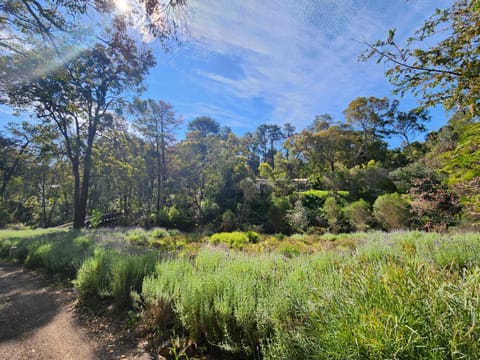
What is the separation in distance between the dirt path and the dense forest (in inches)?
172

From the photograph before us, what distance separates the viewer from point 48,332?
246 cm

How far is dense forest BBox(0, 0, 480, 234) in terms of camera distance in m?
2.94

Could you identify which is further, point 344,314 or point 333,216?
point 333,216

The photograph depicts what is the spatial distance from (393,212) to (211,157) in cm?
1301

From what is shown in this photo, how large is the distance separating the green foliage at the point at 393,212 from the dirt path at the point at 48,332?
42.1ft

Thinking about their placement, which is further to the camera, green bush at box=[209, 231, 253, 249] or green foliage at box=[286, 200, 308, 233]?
green foliage at box=[286, 200, 308, 233]

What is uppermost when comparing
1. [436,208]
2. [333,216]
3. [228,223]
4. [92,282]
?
[436,208]

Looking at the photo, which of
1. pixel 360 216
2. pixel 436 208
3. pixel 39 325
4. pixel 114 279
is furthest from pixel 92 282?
pixel 436 208

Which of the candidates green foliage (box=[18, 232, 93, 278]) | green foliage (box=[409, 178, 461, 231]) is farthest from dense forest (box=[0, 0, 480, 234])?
green foliage (box=[18, 232, 93, 278])

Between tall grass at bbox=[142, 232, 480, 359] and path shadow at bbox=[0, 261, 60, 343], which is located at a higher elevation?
tall grass at bbox=[142, 232, 480, 359]

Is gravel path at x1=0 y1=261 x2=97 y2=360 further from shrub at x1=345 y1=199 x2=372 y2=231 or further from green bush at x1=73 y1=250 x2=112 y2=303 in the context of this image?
shrub at x1=345 y1=199 x2=372 y2=231

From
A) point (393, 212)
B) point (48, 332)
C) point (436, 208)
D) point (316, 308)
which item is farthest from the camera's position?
point (393, 212)

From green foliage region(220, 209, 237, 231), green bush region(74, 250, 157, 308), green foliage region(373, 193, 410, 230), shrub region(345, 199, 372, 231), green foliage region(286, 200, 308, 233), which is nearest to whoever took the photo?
green bush region(74, 250, 157, 308)

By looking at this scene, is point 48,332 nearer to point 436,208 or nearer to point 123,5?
point 123,5
